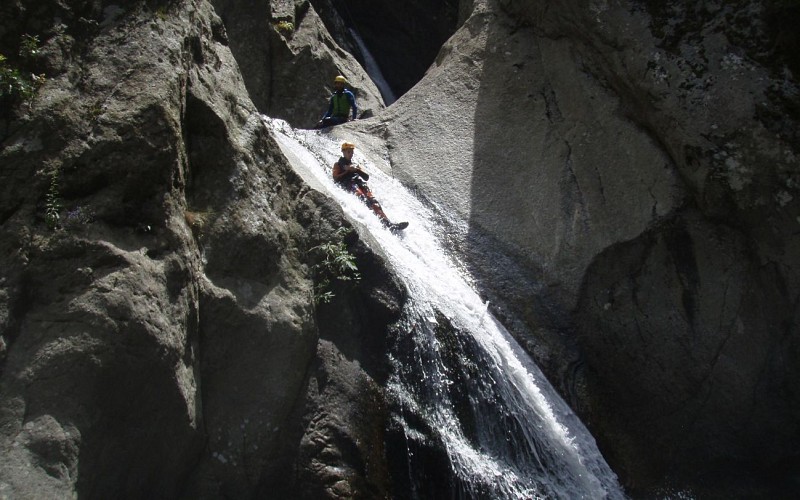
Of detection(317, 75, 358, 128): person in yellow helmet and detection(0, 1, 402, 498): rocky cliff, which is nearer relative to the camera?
detection(0, 1, 402, 498): rocky cliff

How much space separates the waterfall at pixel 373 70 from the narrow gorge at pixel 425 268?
6806 millimetres

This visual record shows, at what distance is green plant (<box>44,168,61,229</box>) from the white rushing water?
3005 mm

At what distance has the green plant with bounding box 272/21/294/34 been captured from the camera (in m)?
15.0

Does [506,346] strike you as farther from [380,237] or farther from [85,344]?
[85,344]

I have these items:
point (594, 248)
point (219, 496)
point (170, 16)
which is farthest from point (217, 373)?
point (594, 248)

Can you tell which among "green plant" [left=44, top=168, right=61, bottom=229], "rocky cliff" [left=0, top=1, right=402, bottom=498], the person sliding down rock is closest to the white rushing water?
"rocky cliff" [left=0, top=1, right=402, bottom=498]

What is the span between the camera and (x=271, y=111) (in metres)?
14.8

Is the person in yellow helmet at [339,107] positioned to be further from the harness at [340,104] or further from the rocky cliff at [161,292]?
the rocky cliff at [161,292]

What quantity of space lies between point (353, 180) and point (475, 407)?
4.00m

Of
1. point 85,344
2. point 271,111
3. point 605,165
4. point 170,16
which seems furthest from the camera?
point 271,111

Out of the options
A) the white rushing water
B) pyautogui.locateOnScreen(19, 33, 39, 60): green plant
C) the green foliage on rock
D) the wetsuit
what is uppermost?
pyautogui.locateOnScreen(19, 33, 39, 60): green plant

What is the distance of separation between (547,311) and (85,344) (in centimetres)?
586

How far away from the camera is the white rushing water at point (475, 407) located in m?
6.77

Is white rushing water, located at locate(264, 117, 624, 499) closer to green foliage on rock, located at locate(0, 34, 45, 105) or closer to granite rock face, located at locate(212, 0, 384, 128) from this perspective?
green foliage on rock, located at locate(0, 34, 45, 105)
